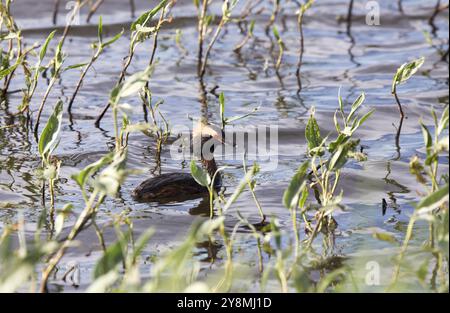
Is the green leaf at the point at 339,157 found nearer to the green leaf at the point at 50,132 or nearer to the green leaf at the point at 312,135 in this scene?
the green leaf at the point at 312,135

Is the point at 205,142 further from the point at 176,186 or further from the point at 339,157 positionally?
the point at 339,157

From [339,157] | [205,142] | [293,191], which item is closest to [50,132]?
[293,191]

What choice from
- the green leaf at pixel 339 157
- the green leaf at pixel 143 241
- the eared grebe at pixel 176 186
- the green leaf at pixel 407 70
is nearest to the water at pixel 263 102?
the eared grebe at pixel 176 186

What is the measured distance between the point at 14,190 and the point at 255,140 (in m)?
2.35

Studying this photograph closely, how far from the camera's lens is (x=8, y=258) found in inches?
150

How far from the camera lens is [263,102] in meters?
8.56

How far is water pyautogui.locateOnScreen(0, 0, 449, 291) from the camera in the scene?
5.75 m

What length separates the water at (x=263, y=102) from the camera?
5754mm

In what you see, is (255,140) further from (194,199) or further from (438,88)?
(438,88)

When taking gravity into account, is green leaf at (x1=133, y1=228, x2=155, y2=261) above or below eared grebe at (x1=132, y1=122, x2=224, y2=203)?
above

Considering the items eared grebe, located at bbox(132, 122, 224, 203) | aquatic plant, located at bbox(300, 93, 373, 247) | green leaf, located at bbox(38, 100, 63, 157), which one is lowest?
eared grebe, located at bbox(132, 122, 224, 203)

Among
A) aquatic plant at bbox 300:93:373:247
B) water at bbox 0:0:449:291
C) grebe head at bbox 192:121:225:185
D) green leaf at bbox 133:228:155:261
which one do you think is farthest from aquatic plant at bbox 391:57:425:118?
green leaf at bbox 133:228:155:261

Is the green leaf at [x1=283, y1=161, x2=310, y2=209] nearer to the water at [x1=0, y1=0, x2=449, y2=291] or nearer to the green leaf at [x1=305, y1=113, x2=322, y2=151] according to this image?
the water at [x1=0, y1=0, x2=449, y2=291]
